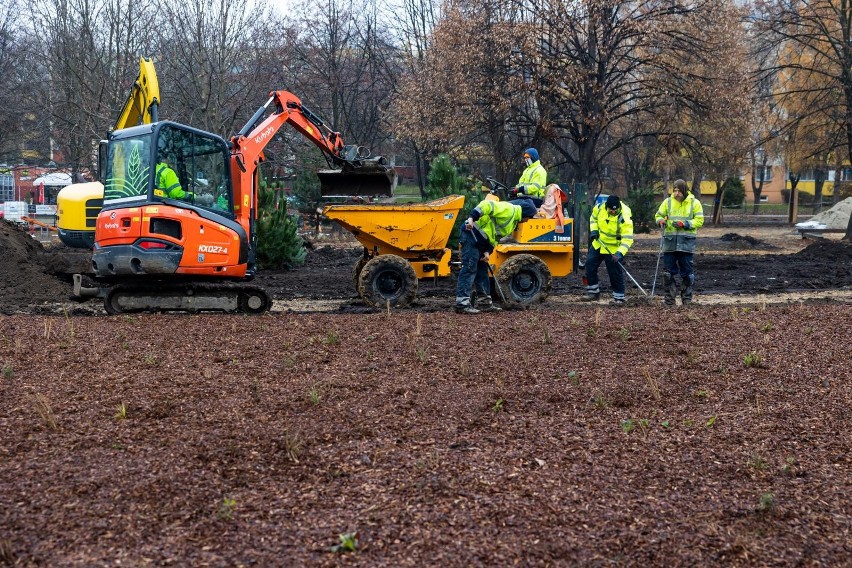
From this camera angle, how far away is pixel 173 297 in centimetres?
1204

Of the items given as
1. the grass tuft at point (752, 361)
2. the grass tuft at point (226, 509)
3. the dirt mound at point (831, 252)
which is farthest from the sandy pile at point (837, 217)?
the grass tuft at point (226, 509)

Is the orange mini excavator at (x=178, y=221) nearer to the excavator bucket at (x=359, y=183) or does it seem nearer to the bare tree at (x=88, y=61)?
the excavator bucket at (x=359, y=183)

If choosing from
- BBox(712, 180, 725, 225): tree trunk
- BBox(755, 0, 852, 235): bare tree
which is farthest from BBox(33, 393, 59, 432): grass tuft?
BBox(712, 180, 725, 225): tree trunk

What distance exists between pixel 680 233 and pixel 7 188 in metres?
52.1

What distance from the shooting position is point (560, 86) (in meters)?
27.0

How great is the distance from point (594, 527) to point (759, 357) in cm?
430

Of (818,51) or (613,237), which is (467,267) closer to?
(613,237)

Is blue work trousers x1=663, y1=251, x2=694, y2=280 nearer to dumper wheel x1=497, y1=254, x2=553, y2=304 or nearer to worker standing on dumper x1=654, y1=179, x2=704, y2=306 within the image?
worker standing on dumper x1=654, y1=179, x2=704, y2=306

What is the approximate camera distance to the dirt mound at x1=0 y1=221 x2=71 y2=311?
14.9 meters

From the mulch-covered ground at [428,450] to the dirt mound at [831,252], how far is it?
14431 mm

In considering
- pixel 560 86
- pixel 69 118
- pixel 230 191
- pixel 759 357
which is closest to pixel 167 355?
pixel 230 191

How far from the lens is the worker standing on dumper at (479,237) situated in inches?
487

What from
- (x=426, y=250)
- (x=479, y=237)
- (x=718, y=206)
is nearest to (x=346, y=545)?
(x=479, y=237)

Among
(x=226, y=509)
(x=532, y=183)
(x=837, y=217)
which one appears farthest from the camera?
(x=837, y=217)
